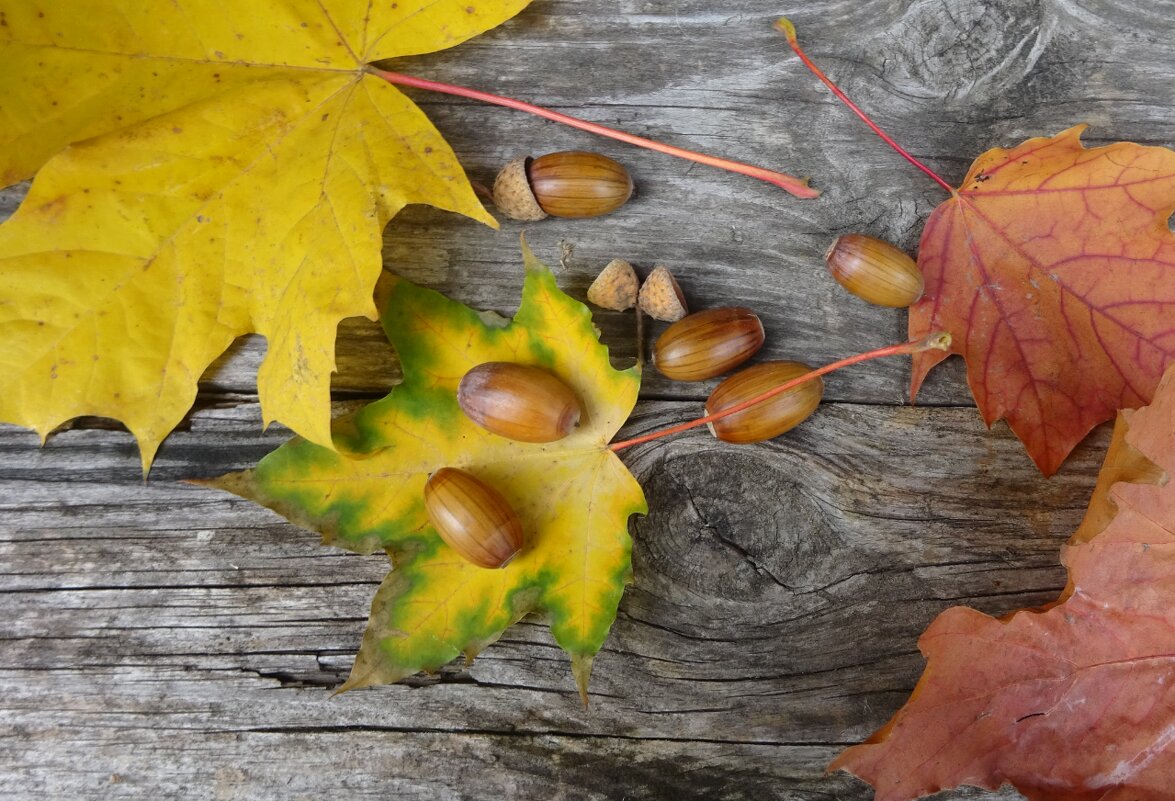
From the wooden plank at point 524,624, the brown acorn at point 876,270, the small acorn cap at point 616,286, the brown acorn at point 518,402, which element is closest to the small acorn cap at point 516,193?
the small acorn cap at point 616,286

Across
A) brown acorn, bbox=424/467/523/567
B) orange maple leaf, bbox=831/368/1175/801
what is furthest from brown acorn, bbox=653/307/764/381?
orange maple leaf, bbox=831/368/1175/801

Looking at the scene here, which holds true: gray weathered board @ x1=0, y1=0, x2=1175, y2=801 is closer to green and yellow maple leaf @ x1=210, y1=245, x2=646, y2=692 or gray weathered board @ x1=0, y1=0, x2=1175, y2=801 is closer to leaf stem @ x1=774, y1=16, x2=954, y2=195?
leaf stem @ x1=774, y1=16, x2=954, y2=195

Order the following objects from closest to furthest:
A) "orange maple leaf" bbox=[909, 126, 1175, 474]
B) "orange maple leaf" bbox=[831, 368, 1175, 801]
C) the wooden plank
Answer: "orange maple leaf" bbox=[831, 368, 1175, 801] < "orange maple leaf" bbox=[909, 126, 1175, 474] < the wooden plank

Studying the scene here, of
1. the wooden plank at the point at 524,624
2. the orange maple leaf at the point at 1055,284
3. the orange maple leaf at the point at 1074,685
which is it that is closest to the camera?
the orange maple leaf at the point at 1074,685

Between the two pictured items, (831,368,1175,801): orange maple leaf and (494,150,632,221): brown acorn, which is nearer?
(831,368,1175,801): orange maple leaf

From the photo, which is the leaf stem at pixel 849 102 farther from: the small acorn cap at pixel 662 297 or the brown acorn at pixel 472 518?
the brown acorn at pixel 472 518

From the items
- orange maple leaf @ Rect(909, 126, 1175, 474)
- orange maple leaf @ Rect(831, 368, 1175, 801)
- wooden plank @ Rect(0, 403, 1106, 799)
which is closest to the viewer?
orange maple leaf @ Rect(831, 368, 1175, 801)

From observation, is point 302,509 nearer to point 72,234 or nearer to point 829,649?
point 72,234
